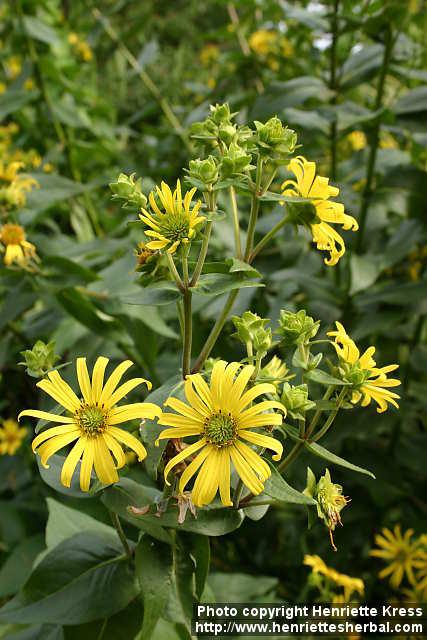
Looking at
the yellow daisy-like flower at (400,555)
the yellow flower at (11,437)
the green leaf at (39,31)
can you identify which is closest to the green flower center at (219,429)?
the yellow daisy-like flower at (400,555)

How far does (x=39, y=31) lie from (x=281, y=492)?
1977mm

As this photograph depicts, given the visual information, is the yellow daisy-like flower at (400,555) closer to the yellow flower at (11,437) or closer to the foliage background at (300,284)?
the foliage background at (300,284)

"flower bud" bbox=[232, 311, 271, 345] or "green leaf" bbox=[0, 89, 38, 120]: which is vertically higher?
"green leaf" bbox=[0, 89, 38, 120]

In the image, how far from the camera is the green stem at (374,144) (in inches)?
62.7

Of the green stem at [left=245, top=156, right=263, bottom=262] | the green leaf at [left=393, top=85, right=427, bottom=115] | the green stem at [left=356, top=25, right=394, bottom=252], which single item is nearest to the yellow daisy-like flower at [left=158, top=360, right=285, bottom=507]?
the green stem at [left=245, top=156, right=263, bottom=262]

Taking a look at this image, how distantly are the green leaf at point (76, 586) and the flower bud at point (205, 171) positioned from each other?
579 millimetres

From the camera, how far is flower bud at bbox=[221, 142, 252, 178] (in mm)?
767

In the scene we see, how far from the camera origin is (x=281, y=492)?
0.70m

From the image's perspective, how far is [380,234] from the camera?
71.8 inches

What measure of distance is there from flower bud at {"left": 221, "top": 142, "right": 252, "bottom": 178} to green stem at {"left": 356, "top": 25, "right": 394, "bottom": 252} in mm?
915

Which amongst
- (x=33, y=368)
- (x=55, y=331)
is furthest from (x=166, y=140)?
(x=33, y=368)

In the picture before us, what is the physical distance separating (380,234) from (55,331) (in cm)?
98

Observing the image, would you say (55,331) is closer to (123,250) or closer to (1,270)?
(1,270)

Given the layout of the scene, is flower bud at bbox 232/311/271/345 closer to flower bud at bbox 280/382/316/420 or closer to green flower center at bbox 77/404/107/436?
flower bud at bbox 280/382/316/420
